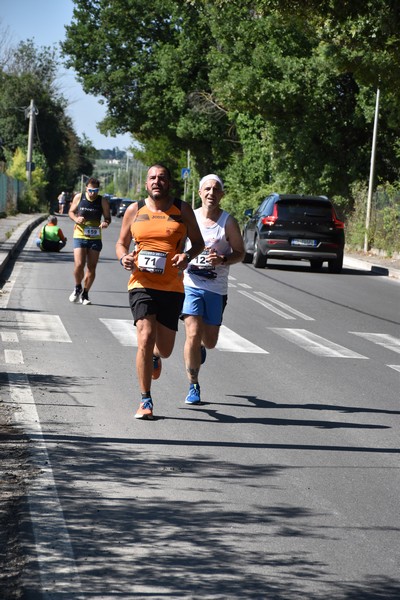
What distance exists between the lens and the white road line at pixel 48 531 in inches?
189

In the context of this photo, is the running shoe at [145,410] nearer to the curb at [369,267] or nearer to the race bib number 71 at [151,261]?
the race bib number 71 at [151,261]

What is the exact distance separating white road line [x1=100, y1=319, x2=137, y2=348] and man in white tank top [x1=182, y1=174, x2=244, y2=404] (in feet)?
11.2

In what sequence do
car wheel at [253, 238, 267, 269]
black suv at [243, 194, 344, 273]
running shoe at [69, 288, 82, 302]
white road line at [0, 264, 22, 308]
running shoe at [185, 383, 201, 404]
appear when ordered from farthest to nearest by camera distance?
car wheel at [253, 238, 267, 269]
black suv at [243, 194, 344, 273]
running shoe at [69, 288, 82, 302]
white road line at [0, 264, 22, 308]
running shoe at [185, 383, 201, 404]

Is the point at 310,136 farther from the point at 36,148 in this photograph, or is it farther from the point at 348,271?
the point at 36,148

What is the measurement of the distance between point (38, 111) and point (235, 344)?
7837cm

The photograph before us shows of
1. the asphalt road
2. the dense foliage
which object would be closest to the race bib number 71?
the asphalt road

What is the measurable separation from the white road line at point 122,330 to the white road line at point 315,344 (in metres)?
1.89

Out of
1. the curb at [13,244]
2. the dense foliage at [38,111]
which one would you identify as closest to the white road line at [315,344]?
the curb at [13,244]

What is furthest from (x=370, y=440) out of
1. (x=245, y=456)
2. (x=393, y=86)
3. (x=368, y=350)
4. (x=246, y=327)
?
(x=393, y=86)

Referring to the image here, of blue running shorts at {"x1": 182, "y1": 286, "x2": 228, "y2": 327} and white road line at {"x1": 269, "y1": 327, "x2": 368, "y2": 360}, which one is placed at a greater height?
blue running shorts at {"x1": 182, "y1": 286, "x2": 228, "y2": 327}

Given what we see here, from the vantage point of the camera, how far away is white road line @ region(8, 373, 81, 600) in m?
4.79

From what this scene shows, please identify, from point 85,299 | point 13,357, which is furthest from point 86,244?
point 13,357

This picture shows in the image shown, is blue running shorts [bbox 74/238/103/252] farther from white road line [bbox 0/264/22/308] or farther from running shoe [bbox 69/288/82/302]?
white road line [bbox 0/264/22/308]

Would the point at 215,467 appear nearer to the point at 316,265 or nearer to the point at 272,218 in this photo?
the point at 272,218
